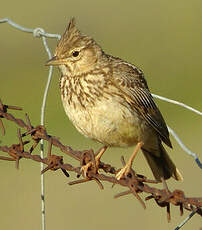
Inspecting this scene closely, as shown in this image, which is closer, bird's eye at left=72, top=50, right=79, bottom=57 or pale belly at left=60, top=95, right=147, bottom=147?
pale belly at left=60, top=95, right=147, bottom=147

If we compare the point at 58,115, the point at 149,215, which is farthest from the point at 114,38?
the point at 149,215

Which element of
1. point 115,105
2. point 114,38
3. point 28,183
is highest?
point 115,105

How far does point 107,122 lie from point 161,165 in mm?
1042

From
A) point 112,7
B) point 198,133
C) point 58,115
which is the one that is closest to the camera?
point 198,133

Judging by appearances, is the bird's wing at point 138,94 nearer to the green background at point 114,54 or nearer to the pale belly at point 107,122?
the pale belly at point 107,122

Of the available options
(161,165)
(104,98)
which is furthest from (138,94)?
(161,165)

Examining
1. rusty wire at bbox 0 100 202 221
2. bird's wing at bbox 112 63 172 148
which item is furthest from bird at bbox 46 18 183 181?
rusty wire at bbox 0 100 202 221

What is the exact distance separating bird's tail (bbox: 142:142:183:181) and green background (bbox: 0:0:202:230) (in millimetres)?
3287

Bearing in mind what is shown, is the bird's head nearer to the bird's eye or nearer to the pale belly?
the bird's eye

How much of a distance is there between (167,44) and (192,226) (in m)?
9.89

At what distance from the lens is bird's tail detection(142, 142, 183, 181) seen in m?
7.78

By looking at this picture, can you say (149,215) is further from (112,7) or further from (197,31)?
(112,7)

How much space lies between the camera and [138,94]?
24.5 ft

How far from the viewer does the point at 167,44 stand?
20641 millimetres
